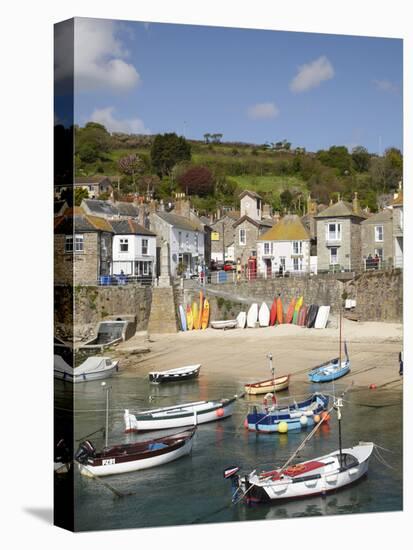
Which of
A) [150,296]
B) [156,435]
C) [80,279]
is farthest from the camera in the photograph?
[150,296]

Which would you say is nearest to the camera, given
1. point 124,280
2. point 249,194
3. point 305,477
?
point 305,477

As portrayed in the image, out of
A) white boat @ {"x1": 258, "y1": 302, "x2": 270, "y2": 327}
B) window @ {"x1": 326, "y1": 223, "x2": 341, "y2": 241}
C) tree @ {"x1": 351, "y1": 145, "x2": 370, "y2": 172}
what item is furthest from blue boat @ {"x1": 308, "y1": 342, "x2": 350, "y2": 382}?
tree @ {"x1": 351, "y1": 145, "x2": 370, "y2": 172}

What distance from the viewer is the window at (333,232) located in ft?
50.9

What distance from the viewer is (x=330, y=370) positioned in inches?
552

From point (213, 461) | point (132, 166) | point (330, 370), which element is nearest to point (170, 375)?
point (213, 461)

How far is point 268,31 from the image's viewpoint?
1284 centimetres

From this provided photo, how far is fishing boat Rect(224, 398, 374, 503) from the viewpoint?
12523mm

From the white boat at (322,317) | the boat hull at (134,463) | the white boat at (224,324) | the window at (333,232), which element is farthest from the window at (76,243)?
the window at (333,232)

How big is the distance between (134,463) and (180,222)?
3.58 m

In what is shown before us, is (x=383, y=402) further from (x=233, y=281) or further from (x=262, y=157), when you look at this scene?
(x=262, y=157)

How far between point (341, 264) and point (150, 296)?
11.4ft

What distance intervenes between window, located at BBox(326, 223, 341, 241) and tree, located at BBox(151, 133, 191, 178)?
340cm

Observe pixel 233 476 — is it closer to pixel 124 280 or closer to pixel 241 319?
pixel 241 319

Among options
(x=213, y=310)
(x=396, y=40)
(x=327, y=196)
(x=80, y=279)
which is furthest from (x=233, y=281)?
(x=396, y=40)
